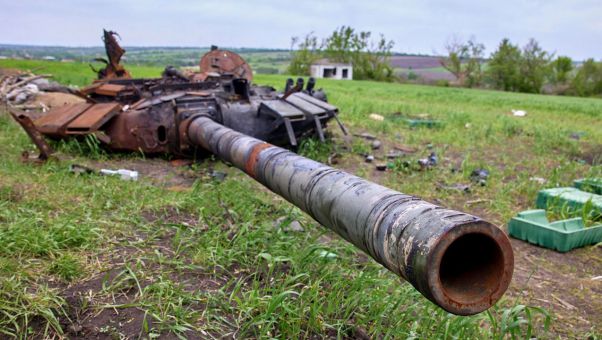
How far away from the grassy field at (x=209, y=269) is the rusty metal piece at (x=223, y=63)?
326cm

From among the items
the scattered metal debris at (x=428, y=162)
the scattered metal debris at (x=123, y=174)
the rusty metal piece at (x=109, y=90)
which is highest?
the rusty metal piece at (x=109, y=90)

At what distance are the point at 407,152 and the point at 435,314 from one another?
5891 millimetres

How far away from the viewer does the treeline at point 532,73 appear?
4494 centimetres

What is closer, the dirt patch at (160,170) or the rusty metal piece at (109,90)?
the dirt patch at (160,170)

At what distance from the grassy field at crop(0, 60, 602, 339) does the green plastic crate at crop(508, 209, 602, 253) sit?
107 millimetres

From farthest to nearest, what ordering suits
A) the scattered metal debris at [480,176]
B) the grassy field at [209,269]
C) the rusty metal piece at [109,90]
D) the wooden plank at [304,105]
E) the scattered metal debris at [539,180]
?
the wooden plank at [304,105]
the rusty metal piece at [109,90]
the scattered metal debris at [539,180]
the scattered metal debris at [480,176]
the grassy field at [209,269]

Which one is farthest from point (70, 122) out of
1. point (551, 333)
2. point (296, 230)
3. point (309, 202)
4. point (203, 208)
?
point (551, 333)

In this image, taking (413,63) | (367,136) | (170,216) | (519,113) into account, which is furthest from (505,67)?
(170,216)

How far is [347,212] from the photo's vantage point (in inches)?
77.9

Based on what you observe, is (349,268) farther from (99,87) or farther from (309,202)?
(99,87)

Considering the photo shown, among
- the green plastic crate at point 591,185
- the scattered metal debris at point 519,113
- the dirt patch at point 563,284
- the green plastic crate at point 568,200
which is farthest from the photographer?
the scattered metal debris at point 519,113

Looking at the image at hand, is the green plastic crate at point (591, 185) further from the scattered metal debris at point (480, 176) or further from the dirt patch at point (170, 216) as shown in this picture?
the dirt patch at point (170, 216)

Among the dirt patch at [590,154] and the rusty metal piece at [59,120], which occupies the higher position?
the rusty metal piece at [59,120]

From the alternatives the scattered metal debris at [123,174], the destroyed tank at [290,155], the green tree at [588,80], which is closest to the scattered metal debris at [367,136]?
the destroyed tank at [290,155]
